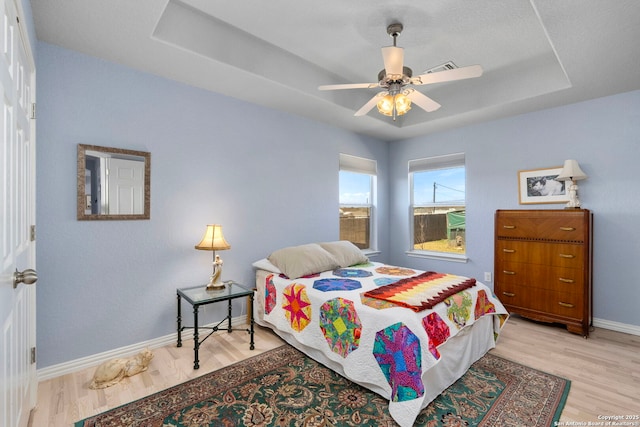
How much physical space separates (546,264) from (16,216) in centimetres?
412

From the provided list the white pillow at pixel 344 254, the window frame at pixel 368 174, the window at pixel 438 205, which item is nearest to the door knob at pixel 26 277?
the white pillow at pixel 344 254

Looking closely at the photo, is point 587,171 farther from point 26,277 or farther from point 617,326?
point 26,277

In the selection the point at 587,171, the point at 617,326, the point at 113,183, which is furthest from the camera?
the point at 587,171

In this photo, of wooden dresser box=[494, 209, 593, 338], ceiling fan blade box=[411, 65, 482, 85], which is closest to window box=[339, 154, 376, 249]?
wooden dresser box=[494, 209, 593, 338]

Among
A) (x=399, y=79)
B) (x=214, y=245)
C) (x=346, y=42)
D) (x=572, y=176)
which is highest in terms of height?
(x=346, y=42)

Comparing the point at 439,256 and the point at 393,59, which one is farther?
the point at 439,256

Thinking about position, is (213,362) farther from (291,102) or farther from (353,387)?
(291,102)

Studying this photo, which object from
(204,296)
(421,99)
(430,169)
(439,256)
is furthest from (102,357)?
(430,169)

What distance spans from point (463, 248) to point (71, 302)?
14.1 feet

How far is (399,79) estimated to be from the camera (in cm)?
219

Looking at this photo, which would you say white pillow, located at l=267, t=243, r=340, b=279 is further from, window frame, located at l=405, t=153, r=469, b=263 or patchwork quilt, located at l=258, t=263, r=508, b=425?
window frame, located at l=405, t=153, r=469, b=263

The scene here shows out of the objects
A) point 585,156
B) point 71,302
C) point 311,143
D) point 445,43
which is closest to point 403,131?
point 311,143

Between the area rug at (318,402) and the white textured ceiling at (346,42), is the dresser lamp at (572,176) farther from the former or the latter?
the area rug at (318,402)

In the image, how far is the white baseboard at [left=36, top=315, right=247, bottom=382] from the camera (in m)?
2.19
